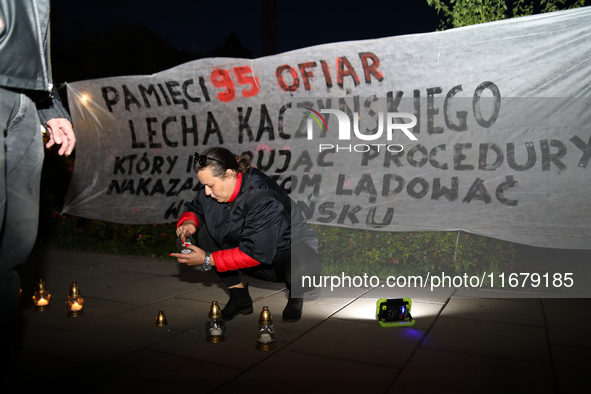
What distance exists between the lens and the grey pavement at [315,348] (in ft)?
8.29

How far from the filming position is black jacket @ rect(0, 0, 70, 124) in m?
1.80

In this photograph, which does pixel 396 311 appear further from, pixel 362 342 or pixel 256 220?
pixel 256 220

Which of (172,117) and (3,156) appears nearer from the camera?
(3,156)

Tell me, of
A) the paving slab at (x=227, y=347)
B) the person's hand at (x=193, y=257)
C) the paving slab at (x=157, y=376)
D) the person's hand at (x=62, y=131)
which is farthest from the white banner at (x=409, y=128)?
the person's hand at (x=62, y=131)

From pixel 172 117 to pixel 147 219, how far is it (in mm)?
1410

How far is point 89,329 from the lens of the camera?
346 cm

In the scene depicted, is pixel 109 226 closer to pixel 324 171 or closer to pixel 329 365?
pixel 324 171

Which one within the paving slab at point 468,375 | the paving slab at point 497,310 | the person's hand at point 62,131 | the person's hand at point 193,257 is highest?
the person's hand at point 62,131

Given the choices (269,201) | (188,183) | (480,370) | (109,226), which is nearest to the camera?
(480,370)

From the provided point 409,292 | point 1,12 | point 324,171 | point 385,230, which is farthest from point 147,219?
point 1,12

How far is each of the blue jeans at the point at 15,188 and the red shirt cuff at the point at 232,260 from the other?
54.1 inches

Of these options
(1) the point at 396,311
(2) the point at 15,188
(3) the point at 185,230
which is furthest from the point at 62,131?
(1) the point at 396,311

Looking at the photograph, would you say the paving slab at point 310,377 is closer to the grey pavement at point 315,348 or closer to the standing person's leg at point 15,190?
the grey pavement at point 315,348

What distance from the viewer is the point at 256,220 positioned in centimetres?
326
